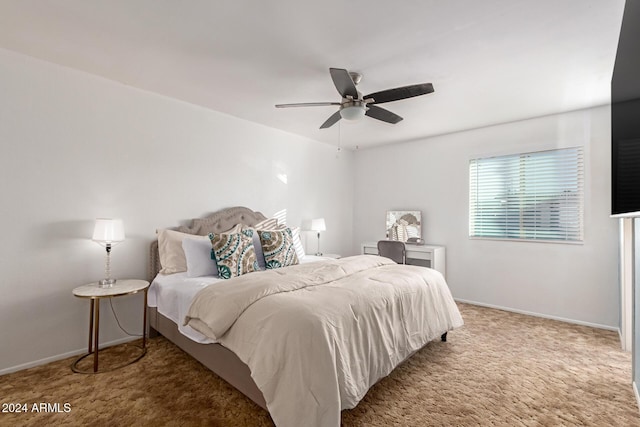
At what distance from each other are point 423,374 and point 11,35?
4024mm

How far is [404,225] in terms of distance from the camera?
198 inches

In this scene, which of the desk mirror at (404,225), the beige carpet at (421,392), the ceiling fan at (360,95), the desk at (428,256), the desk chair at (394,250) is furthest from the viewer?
the desk mirror at (404,225)

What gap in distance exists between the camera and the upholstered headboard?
309cm

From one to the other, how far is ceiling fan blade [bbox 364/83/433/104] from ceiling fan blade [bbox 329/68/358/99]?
178 mm

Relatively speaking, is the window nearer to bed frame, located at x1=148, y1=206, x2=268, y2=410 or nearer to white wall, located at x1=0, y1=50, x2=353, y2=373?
bed frame, located at x1=148, y1=206, x2=268, y2=410

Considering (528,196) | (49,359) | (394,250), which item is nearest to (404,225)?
(394,250)

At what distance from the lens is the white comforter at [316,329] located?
5.14 ft

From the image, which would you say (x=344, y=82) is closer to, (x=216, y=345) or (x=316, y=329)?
(x=316, y=329)

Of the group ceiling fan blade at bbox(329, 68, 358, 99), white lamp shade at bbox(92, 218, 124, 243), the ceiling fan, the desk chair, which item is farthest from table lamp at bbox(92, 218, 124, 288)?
the desk chair

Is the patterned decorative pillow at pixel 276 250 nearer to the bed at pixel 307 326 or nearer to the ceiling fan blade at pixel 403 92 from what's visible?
the bed at pixel 307 326

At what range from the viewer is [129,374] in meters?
2.37

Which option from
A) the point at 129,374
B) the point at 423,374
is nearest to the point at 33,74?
the point at 129,374

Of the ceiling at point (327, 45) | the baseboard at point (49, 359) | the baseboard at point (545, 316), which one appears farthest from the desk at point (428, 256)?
the baseboard at point (49, 359)

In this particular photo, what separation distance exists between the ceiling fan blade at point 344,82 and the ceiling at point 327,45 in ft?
0.78
